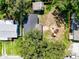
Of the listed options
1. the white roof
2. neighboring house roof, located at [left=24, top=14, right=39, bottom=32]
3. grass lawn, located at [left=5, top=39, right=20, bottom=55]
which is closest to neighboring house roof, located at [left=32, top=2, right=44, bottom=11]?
the white roof

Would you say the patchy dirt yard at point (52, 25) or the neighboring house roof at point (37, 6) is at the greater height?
the neighboring house roof at point (37, 6)

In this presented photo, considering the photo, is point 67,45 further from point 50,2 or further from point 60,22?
point 50,2

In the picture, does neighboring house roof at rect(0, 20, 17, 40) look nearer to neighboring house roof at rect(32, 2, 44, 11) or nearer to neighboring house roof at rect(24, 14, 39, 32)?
neighboring house roof at rect(24, 14, 39, 32)

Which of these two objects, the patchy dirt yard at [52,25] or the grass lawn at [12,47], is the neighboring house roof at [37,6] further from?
the grass lawn at [12,47]

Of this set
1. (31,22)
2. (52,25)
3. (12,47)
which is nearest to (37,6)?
(31,22)

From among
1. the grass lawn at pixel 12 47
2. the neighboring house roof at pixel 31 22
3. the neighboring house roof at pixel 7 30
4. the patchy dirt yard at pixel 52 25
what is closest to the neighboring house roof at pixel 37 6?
the neighboring house roof at pixel 31 22

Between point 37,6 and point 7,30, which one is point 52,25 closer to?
point 37,6
